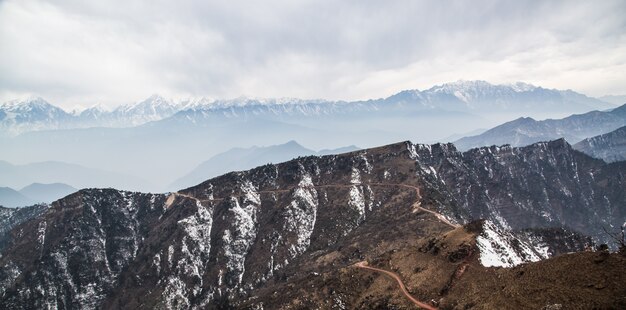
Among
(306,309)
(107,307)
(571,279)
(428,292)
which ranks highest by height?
(571,279)

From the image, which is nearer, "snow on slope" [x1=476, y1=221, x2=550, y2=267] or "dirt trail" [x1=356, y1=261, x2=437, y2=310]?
"dirt trail" [x1=356, y1=261, x2=437, y2=310]

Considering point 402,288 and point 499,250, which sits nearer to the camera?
point 402,288

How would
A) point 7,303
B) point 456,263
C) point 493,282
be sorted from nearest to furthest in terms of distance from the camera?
point 493,282
point 456,263
point 7,303

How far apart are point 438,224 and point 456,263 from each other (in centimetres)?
7313

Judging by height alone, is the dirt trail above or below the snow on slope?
below

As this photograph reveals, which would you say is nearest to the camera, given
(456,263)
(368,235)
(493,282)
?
(493,282)

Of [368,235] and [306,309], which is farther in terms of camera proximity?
[368,235]

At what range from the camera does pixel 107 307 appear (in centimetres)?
19638

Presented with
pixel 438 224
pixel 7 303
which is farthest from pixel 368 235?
pixel 7 303

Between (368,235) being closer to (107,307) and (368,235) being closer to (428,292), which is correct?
(428,292)

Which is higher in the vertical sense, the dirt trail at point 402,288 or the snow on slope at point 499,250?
the snow on slope at point 499,250

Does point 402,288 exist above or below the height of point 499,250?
below

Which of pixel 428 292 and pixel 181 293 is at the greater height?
pixel 428 292

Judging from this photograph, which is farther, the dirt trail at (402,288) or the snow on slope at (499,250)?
the snow on slope at (499,250)
